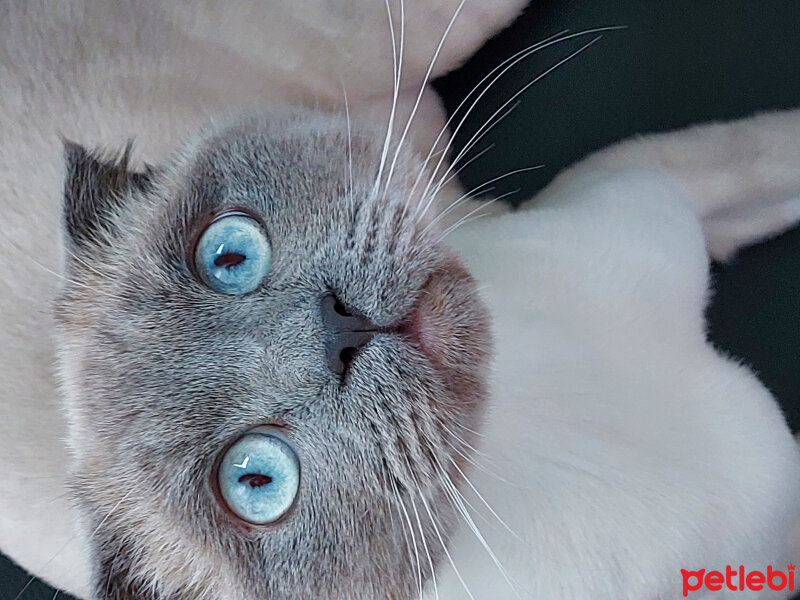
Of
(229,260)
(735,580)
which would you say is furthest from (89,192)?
(735,580)

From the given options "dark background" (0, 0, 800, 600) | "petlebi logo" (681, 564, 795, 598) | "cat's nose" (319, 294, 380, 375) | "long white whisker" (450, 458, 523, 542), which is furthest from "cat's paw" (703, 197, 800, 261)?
"cat's nose" (319, 294, 380, 375)

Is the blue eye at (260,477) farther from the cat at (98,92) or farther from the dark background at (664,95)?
the dark background at (664,95)

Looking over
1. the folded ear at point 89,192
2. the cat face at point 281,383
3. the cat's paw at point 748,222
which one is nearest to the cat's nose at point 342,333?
the cat face at point 281,383

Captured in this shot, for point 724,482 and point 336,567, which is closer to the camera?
point 336,567

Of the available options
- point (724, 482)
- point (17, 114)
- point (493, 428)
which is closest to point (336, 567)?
point (493, 428)

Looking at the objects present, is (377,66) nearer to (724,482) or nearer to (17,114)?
(17,114)

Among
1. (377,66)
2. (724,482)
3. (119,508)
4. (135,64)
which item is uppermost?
(377,66)

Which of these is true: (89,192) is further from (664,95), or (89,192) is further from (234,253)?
(664,95)
